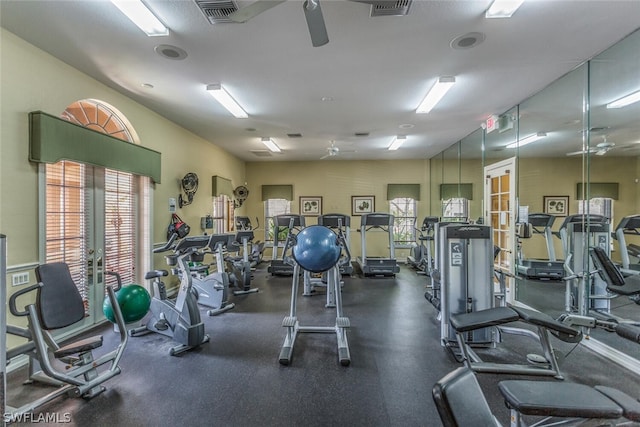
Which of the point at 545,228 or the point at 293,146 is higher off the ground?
the point at 293,146

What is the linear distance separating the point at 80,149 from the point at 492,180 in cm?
621

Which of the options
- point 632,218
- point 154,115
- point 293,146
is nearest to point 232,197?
point 293,146

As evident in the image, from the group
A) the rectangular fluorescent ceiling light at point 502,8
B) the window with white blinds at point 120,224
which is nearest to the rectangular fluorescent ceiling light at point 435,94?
the rectangular fluorescent ceiling light at point 502,8

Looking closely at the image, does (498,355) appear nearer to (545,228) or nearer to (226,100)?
(545,228)

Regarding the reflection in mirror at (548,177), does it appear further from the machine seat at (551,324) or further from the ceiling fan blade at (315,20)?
the ceiling fan blade at (315,20)

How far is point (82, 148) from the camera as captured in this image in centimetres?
327

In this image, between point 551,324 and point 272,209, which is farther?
point 272,209

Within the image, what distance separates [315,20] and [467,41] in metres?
1.72

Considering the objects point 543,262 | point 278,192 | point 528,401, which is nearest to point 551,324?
point 528,401

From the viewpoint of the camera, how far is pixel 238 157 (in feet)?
27.4

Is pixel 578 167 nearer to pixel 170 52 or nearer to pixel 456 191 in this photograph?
pixel 456 191

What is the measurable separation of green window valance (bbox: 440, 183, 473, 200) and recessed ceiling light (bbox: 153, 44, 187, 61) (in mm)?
5777

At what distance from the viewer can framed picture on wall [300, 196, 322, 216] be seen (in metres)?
8.84

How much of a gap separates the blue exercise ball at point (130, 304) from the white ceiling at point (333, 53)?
2.47 metres
